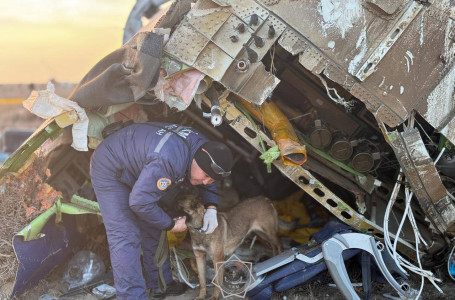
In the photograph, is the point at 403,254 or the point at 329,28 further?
the point at 403,254

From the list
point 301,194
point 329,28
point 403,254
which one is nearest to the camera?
point 329,28

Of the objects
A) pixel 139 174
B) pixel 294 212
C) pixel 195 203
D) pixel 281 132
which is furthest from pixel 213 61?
pixel 294 212

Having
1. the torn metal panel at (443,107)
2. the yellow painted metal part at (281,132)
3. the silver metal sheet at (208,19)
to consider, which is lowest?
the yellow painted metal part at (281,132)

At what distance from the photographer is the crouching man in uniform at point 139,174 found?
158 inches

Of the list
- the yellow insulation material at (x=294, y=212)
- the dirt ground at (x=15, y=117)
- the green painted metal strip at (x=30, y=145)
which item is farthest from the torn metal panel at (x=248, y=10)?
the dirt ground at (x=15, y=117)

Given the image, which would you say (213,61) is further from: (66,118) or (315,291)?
(315,291)

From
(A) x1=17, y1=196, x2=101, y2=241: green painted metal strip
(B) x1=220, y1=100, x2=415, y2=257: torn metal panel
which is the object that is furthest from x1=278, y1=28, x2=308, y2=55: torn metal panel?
(A) x1=17, y1=196, x2=101, y2=241: green painted metal strip

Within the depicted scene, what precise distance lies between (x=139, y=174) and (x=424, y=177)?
2666 mm

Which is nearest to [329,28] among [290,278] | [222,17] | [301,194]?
[222,17]

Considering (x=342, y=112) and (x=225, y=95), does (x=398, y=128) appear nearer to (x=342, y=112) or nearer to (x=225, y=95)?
(x=342, y=112)

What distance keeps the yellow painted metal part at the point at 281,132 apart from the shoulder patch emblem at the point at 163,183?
1.13m

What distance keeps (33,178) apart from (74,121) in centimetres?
84

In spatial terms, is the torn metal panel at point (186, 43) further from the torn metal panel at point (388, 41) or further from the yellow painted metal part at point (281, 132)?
the torn metal panel at point (388, 41)

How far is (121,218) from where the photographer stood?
4277mm
